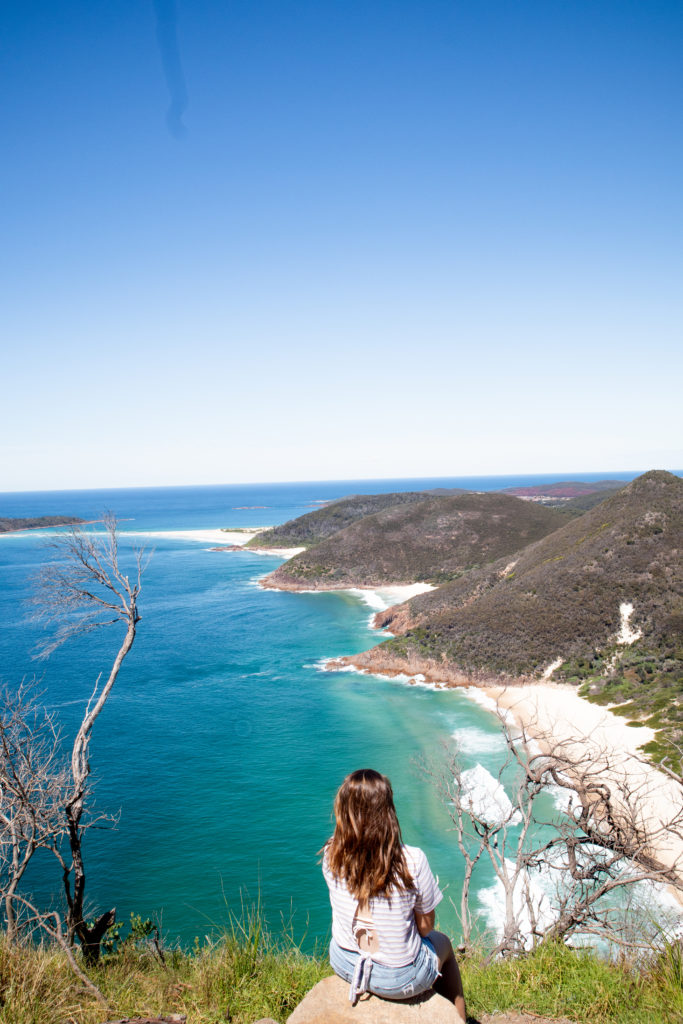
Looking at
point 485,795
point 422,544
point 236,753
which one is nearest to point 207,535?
point 422,544

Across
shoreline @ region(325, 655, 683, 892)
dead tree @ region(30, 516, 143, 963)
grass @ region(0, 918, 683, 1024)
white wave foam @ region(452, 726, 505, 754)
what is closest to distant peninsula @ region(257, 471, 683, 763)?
shoreline @ region(325, 655, 683, 892)

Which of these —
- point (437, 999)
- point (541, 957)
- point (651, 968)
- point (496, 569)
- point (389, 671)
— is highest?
point (437, 999)

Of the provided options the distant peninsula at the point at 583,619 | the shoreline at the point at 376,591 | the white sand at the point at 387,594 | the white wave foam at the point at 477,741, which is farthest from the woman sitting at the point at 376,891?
the shoreline at the point at 376,591

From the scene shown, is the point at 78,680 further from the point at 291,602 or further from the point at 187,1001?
the point at 187,1001

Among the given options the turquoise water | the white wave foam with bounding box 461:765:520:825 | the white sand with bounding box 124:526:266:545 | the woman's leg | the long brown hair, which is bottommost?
the turquoise water

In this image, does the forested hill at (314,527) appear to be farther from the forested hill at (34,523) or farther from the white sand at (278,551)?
the forested hill at (34,523)

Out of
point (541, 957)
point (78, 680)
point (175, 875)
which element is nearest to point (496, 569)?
point (78, 680)

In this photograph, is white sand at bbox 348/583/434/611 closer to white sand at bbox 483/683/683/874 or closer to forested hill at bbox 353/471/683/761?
forested hill at bbox 353/471/683/761
